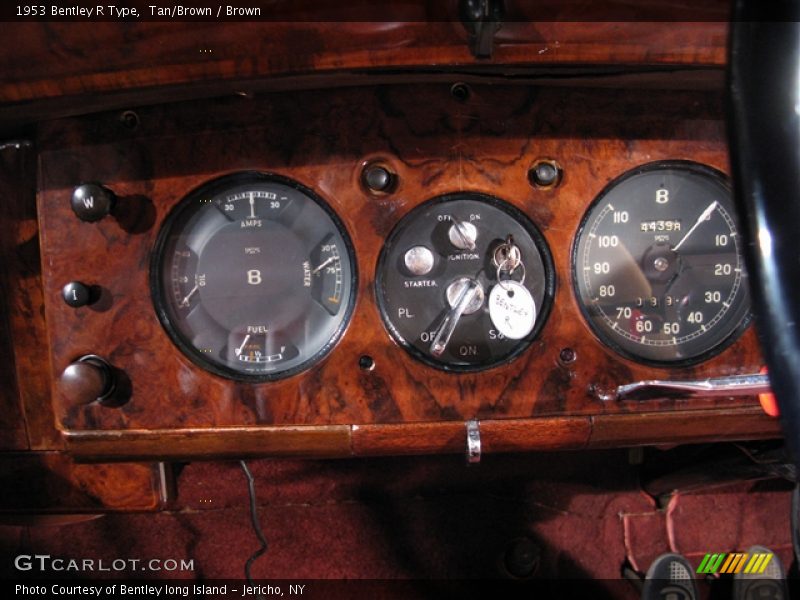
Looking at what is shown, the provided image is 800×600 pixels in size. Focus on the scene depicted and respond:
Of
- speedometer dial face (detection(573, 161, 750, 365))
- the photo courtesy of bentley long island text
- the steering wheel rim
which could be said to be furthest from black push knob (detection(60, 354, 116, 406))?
the steering wheel rim

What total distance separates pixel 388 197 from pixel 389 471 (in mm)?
1147

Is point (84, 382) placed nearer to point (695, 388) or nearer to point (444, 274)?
point (444, 274)

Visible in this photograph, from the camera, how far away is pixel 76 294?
152 centimetres

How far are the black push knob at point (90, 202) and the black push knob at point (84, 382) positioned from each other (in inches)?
12.4

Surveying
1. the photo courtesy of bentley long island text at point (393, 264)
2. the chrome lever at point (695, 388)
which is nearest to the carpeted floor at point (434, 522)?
the photo courtesy of bentley long island text at point (393, 264)

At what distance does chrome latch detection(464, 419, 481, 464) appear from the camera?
1541 millimetres

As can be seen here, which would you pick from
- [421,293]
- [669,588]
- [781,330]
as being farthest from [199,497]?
[781,330]

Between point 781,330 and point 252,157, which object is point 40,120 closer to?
point 252,157

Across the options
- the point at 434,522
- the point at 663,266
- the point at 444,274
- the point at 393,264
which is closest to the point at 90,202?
the point at 393,264

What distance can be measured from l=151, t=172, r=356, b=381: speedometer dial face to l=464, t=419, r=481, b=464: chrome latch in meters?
0.36

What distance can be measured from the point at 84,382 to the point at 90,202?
38 cm

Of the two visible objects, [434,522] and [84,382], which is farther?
[434,522]

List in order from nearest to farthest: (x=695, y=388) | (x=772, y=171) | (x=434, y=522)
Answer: (x=772, y=171) < (x=695, y=388) < (x=434, y=522)

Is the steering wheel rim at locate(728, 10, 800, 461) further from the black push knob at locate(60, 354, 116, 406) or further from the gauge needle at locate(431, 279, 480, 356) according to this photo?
the black push knob at locate(60, 354, 116, 406)
